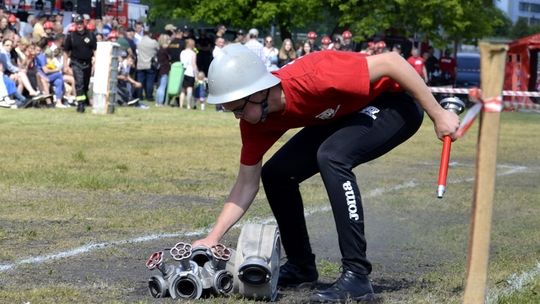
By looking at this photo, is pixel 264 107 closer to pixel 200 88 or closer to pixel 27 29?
pixel 200 88

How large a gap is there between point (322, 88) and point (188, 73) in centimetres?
2296

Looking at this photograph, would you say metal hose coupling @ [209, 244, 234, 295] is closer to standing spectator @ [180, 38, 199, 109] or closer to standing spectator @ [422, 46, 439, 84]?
standing spectator @ [180, 38, 199, 109]

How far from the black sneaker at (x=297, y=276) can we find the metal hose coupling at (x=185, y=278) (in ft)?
2.49

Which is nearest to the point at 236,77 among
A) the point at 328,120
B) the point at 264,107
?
the point at 264,107

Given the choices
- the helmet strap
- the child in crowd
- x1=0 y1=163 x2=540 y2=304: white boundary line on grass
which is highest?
the helmet strap

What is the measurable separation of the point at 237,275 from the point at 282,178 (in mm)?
688

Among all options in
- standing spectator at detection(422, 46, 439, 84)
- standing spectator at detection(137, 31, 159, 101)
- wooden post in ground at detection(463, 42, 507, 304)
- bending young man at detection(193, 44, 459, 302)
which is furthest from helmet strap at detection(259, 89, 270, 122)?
standing spectator at detection(422, 46, 439, 84)

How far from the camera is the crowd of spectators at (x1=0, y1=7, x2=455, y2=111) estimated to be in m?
24.7

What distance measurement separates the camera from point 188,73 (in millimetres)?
28688

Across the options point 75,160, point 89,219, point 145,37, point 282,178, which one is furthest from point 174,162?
point 145,37

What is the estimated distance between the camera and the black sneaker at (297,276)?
6785 mm

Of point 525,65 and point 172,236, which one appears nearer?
point 172,236

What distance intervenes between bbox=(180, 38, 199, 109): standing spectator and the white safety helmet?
22.7m

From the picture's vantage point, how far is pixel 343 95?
5965 mm
